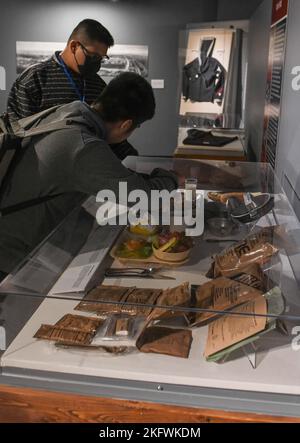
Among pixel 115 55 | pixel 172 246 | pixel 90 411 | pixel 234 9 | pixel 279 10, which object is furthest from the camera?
pixel 115 55

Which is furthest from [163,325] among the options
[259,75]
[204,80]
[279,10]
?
[204,80]

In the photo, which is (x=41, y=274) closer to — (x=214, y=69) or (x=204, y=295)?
(x=204, y=295)

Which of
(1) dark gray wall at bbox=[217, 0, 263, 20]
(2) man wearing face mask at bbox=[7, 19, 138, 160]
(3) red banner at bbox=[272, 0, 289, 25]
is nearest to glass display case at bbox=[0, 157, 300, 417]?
(2) man wearing face mask at bbox=[7, 19, 138, 160]

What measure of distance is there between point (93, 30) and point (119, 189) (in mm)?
1387

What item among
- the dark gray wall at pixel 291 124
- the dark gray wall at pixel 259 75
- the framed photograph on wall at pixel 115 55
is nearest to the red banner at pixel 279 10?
the dark gray wall at pixel 291 124

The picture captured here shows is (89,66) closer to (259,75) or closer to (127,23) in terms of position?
(259,75)

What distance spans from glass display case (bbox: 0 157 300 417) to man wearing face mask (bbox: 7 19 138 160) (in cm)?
127

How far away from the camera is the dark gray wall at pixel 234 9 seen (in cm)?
516

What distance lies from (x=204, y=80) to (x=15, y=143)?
4.22m

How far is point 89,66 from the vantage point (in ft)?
8.49

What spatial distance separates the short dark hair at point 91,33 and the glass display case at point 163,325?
60.1 inches

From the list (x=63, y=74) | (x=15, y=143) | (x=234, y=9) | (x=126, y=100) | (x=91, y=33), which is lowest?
(x=15, y=143)

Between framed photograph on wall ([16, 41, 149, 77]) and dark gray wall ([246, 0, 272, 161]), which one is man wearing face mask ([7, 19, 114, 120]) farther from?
framed photograph on wall ([16, 41, 149, 77])

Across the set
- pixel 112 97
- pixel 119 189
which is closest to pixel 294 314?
pixel 119 189
